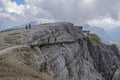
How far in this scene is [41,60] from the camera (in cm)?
7300

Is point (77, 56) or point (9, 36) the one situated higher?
point (9, 36)

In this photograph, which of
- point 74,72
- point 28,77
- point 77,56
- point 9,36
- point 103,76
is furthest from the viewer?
point 103,76

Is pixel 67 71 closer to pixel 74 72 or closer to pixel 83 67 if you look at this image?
pixel 74 72

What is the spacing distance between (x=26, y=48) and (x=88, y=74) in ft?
163

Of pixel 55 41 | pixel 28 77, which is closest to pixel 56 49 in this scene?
pixel 55 41

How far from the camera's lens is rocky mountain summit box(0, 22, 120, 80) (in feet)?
176

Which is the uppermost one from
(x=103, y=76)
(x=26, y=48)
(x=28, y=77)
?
(x=26, y=48)

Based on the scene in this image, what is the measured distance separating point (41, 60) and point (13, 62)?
19.5 m

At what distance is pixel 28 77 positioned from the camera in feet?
156

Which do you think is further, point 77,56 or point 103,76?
point 103,76

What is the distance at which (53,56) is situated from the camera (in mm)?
86625

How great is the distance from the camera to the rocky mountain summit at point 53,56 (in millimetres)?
53716

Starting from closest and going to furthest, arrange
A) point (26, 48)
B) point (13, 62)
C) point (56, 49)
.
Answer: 1. point (13, 62)
2. point (26, 48)
3. point (56, 49)

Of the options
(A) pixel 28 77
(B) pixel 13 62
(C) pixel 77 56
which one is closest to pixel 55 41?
(C) pixel 77 56
